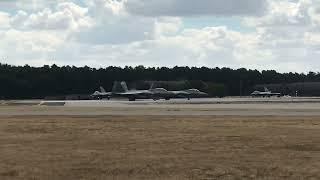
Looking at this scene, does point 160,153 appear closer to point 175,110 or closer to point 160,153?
point 160,153

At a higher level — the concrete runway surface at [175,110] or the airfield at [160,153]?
the concrete runway surface at [175,110]

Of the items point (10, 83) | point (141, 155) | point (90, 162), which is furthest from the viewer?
point (10, 83)

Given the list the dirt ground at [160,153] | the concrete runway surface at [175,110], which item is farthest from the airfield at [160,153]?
the concrete runway surface at [175,110]

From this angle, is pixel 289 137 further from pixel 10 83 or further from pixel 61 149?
pixel 10 83

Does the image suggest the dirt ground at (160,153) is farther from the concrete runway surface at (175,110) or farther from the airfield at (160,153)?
the concrete runway surface at (175,110)

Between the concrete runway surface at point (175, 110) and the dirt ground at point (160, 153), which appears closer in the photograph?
the dirt ground at point (160, 153)

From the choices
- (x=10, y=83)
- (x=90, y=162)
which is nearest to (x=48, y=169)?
(x=90, y=162)

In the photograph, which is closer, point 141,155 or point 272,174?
point 272,174

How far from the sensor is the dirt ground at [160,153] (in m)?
18.0

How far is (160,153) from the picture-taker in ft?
74.1

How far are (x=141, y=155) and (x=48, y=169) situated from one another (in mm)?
4185

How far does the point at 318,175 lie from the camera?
17.5 metres

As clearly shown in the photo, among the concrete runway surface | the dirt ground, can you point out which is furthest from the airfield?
the concrete runway surface

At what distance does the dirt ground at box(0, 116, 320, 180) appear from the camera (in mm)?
18000
